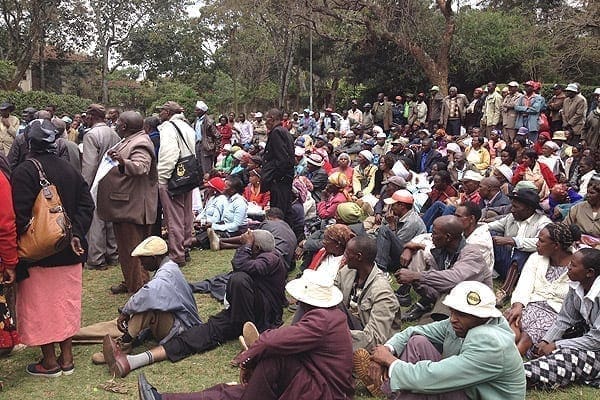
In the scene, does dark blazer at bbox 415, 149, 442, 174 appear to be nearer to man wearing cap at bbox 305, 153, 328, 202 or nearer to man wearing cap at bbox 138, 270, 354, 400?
man wearing cap at bbox 305, 153, 328, 202

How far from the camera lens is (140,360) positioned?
187 inches

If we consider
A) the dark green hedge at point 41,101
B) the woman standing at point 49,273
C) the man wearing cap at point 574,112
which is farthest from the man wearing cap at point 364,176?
the dark green hedge at point 41,101

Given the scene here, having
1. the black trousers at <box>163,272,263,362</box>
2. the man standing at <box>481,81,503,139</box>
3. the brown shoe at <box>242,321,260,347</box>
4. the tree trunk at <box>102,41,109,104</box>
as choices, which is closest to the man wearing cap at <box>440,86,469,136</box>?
the man standing at <box>481,81,503,139</box>

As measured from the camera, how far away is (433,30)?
21.8m

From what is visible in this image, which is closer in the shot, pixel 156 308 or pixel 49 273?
pixel 49 273

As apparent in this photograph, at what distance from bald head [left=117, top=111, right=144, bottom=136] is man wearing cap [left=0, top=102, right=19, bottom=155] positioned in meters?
5.41

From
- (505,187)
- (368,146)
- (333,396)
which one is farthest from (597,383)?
(368,146)

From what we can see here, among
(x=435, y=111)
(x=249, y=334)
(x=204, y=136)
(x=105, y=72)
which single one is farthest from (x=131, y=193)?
(x=105, y=72)

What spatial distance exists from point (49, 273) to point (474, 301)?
10.2ft

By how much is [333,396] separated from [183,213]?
14.2 feet

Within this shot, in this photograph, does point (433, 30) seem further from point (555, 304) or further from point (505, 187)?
point (555, 304)

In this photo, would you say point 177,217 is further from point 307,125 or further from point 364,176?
point 307,125

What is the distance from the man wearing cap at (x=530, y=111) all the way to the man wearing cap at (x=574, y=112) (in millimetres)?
715

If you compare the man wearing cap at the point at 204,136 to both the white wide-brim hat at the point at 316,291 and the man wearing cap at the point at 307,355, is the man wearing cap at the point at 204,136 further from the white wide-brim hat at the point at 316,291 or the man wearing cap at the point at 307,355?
the man wearing cap at the point at 307,355
